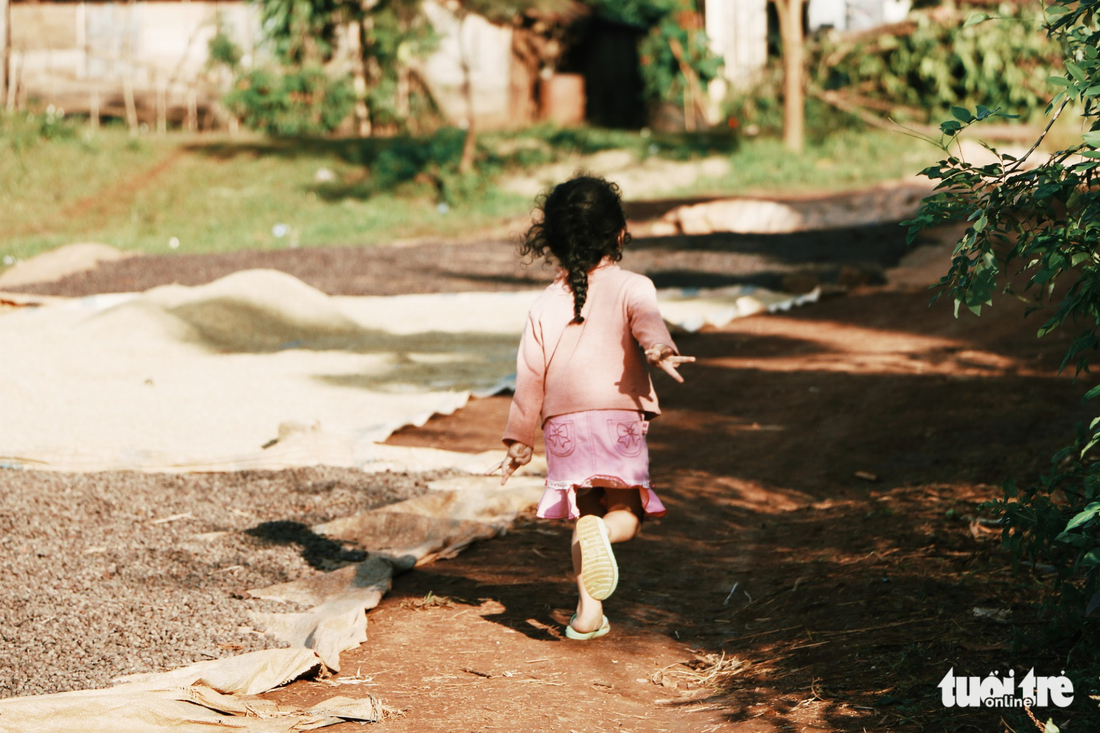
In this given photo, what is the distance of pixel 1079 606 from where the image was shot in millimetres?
2549

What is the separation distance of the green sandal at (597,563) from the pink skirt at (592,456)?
197 millimetres

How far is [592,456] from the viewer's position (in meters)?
3.35

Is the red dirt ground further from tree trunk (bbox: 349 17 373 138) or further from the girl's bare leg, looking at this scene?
tree trunk (bbox: 349 17 373 138)

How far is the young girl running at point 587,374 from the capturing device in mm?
3346

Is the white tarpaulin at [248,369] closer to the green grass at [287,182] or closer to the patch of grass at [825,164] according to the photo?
the green grass at [287,182]

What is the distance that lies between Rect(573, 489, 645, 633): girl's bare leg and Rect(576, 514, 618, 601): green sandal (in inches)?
2.3

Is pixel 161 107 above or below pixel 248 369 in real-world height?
above

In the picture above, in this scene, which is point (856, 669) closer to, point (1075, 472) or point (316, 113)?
point (1075, 472)

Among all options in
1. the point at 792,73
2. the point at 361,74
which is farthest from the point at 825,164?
the point at 361,74

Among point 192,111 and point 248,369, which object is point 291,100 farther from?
point 248,369

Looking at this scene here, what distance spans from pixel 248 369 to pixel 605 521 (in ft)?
15.3

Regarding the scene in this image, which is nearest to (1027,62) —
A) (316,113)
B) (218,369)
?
(316,113)

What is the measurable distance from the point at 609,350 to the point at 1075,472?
137 cm

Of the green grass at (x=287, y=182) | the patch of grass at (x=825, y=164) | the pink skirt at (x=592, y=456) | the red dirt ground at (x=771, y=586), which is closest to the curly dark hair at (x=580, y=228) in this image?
the pink skirt at (x=592, y=456)
